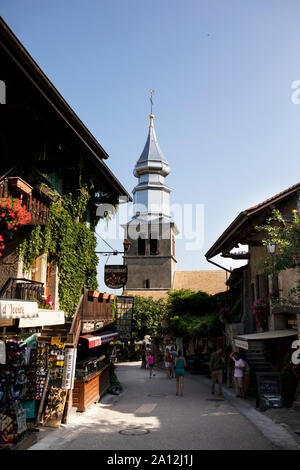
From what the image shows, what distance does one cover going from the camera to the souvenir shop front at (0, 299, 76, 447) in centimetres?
848

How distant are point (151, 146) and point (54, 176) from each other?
41.4 meters

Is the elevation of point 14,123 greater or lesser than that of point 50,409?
greater

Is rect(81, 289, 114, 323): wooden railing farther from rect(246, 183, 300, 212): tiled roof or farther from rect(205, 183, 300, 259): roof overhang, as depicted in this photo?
rect(246, 183, 300, 212): tiled roof

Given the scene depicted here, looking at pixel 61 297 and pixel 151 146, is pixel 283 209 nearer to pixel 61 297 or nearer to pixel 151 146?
pixel 61 297

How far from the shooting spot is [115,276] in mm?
19422

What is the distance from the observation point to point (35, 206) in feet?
41.9

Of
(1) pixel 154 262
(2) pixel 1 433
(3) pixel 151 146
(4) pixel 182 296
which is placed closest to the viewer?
(2) pixel 1 433

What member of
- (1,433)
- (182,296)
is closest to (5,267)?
(1,433)

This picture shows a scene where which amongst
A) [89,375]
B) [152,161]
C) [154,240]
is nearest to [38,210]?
[89,375]

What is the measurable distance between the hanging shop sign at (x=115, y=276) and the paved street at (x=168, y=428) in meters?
5.02

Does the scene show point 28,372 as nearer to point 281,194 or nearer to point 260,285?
point 281,194

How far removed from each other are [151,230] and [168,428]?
43.4 m

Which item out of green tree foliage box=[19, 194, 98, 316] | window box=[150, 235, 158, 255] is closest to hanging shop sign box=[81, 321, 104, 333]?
green tree foliage box=[19, 194, 98, 316]

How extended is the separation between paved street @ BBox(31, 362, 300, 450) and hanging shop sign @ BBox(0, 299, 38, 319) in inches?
106
